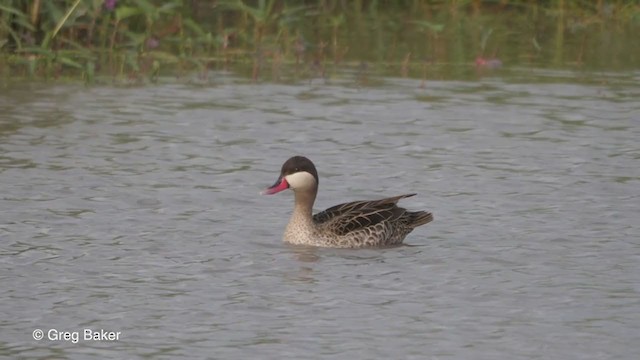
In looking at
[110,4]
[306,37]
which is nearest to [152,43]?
[110,4]

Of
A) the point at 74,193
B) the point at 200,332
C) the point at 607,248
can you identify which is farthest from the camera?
the point at 74,193

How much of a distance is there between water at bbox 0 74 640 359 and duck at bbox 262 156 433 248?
14cm

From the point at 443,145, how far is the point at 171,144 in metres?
2.38

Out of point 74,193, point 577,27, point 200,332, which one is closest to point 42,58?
point 74,193

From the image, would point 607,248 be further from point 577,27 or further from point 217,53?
point 577,27

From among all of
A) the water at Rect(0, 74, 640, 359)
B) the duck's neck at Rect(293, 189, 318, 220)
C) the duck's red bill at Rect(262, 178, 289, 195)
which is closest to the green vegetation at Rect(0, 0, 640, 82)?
the water at Rect(0, 74, 640, 359)

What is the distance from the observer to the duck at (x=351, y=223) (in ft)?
36.2

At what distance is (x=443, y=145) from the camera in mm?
14148

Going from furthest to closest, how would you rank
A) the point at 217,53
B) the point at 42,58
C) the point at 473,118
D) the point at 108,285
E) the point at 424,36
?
the point at 424,36 < the point at 217,53 < the point at 42,58 < the point at 473,118 < the point at 108,285

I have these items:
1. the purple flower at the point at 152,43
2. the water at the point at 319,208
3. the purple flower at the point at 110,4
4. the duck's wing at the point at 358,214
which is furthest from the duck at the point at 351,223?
the purple flower at the point at 152,43

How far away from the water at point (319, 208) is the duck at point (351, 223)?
14 centimetres

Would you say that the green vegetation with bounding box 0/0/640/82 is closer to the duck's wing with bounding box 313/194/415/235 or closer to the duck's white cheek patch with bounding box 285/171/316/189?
the duck's white cheek patch with bounding box 285/171/316/189

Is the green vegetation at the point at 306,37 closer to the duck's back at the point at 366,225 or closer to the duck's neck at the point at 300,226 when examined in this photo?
the duck's neck at the point at 300,226

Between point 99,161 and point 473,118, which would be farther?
point 473,118
